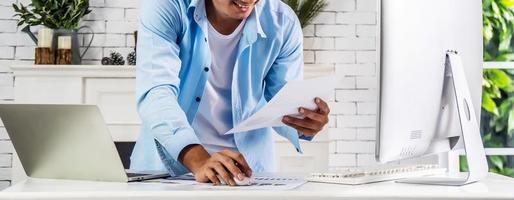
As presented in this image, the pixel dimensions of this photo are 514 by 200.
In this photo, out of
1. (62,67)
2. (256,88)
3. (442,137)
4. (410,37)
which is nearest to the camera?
(410,37)

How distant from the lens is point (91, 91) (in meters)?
3.90

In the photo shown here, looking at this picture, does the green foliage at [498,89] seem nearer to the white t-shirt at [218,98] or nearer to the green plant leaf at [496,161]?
the green plant leaf at [496,161]

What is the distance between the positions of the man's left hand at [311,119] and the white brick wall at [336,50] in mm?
2284

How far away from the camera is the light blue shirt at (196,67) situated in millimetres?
1970

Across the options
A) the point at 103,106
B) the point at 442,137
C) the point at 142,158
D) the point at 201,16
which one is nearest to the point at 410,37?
the point at 442,137

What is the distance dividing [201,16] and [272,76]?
316 mm

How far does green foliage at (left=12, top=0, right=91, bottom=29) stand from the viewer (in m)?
3.93

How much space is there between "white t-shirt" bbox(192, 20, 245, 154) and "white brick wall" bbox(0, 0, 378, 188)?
1.86 m

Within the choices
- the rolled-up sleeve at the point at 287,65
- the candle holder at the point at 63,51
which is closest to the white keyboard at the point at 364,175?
the rolled-up sleeve at the point at 287,65

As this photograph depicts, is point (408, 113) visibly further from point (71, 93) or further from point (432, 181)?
point (71, 93)

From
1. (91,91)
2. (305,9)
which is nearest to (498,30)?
(305,9)

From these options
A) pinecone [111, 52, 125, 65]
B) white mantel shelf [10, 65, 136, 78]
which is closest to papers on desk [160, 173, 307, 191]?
white mantel shelf [10, 65, 136, 78]

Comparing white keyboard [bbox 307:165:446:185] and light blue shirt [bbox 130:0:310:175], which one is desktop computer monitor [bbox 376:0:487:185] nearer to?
white keyboard [bbox 307:165:446:185]

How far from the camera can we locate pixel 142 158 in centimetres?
234
